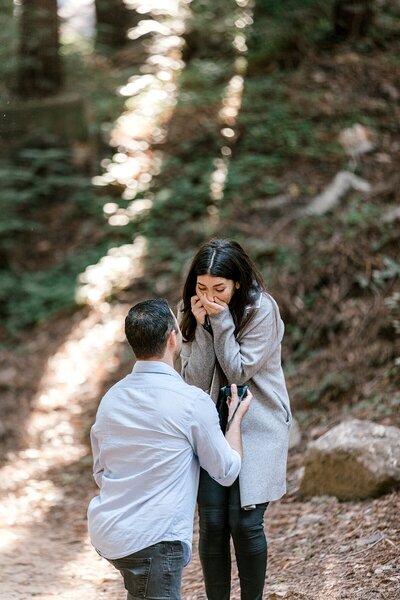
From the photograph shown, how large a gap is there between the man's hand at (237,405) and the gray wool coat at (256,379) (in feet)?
0.26

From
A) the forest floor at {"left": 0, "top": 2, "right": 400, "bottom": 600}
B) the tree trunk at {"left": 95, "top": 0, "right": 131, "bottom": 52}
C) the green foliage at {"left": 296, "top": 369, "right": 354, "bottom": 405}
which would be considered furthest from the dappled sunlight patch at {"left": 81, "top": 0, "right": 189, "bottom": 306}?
the green foliage at {"left": 296, "top": 369, "right": 354, "bottom": 405}

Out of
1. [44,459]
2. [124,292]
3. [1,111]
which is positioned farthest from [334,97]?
[44,459]

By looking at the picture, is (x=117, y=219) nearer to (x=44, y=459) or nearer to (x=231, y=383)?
(x=44, y=459)

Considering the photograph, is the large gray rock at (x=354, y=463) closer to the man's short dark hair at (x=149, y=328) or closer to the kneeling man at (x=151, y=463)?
the kneeling man at (x=151, y=463)

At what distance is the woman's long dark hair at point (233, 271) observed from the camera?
11.1 feet

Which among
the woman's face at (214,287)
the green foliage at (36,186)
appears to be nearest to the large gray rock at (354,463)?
the woman's face at (214,287)

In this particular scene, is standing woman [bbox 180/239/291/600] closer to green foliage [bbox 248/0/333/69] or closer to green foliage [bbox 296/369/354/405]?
green foliage [bbox 296/369/354/405]

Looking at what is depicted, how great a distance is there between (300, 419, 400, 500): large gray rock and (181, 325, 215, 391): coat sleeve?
193 cm

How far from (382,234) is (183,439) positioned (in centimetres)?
527

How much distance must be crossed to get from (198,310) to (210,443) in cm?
72

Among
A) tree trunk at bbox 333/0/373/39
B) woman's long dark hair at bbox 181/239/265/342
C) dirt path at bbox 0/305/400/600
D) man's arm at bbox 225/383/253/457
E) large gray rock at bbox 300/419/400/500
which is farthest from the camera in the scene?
tree trunk at bbox 333/0/373/39

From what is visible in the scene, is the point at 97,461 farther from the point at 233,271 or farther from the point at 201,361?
the point at 233,271

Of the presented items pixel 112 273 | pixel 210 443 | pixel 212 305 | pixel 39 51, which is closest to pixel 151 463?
pixel 210 443

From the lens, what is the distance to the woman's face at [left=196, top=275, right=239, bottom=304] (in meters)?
3.38
